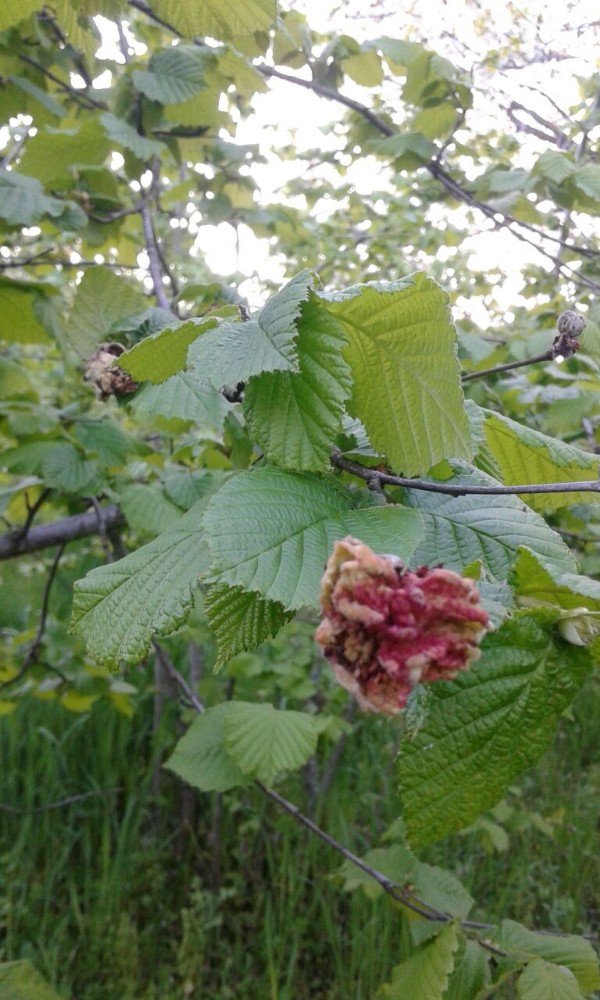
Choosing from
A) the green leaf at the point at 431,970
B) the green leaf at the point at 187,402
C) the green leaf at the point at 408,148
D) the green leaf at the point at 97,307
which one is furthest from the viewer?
the green leaf at the point at 408,148

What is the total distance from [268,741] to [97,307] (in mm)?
876

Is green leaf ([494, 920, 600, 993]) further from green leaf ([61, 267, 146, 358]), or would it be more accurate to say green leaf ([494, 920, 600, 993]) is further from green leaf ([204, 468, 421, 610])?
green leaf ([61, 267, 146, 358])

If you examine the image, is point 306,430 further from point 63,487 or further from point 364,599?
point 63,487

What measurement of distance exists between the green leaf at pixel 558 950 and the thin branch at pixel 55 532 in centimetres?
112

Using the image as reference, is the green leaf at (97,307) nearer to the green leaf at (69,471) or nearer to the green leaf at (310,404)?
the green leaf at (69,471)

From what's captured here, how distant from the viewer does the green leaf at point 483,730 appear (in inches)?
18.8

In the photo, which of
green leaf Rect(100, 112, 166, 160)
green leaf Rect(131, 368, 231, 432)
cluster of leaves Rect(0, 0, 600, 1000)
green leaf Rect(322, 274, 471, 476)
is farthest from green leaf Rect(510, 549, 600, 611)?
green leaf Rect(100, 112, 166, 160)

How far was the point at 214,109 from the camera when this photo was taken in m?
1.51

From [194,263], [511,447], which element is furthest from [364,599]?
[194,263]

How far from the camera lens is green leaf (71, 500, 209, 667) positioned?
513 millimetres

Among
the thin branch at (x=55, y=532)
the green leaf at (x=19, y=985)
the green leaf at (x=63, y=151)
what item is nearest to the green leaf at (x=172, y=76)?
the green leaf at (x=63, y=151)

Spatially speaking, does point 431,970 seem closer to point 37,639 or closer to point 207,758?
point 207,758

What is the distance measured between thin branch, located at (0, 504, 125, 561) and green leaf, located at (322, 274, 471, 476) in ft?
3.70

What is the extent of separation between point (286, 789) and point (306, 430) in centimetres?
218
